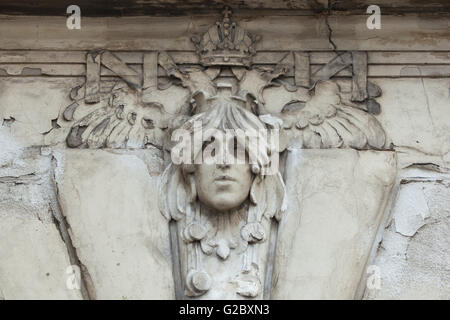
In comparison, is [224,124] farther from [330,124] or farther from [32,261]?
[32,261]

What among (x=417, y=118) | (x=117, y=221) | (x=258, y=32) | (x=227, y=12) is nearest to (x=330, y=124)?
(x=417, y=118)

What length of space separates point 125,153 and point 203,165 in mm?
341

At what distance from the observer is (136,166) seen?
3.35 metres

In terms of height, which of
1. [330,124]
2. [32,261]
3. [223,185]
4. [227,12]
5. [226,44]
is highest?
[227,12]

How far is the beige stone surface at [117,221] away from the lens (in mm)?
3201

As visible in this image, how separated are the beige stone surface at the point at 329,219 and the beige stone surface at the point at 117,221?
45cm

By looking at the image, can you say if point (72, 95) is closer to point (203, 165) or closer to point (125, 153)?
point (125, 153)

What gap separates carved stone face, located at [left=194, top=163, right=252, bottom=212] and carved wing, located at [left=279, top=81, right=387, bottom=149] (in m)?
0.32

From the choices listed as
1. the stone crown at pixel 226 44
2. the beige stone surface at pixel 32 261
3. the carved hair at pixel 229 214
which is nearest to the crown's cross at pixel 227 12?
the stone crown at pixel 226 44

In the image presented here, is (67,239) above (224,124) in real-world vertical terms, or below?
below

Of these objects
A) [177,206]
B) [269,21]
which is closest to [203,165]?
[177,206]

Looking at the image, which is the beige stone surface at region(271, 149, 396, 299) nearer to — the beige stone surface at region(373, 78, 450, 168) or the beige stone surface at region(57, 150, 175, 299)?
the beige stone surface at region(373, 78, 450, 168)

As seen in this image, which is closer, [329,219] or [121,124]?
[329,219]

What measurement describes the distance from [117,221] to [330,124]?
0.90m
